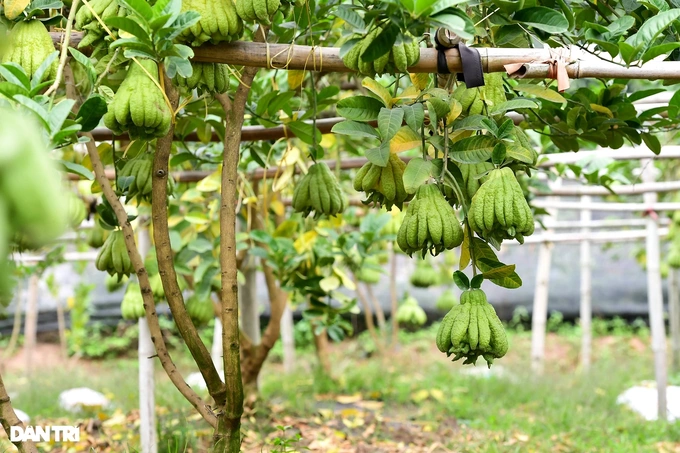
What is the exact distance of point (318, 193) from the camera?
155cm

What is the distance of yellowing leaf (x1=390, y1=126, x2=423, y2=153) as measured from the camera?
1.30m

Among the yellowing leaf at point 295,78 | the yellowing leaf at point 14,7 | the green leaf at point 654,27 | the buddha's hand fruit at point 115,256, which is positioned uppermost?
the yellowing leaf at point 295,78

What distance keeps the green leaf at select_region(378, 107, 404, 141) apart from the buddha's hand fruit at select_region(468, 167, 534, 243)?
18 centimetres

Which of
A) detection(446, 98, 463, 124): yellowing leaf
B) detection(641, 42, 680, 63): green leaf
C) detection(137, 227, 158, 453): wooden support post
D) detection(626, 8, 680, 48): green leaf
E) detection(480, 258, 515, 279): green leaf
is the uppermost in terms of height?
detection(626, 8, 680, 48): green leaf

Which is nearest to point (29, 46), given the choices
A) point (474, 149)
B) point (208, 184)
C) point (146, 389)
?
point (474, 149)

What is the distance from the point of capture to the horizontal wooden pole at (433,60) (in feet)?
3.92

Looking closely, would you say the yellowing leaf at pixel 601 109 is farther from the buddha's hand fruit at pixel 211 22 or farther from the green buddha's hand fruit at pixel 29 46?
the green buddha's hand fruit at pixel 29 46

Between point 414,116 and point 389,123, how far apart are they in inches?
2.1

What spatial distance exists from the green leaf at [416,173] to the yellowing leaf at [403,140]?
8 centimetres

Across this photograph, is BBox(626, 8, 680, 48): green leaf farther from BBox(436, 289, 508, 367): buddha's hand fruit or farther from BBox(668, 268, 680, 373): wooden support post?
BBox(668, 268, 680, 373): wooden support post

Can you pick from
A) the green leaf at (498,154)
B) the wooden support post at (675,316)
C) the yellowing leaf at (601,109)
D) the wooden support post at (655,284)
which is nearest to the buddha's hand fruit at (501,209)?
the green leaf at (498,154)

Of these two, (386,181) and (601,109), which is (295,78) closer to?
(386,181)

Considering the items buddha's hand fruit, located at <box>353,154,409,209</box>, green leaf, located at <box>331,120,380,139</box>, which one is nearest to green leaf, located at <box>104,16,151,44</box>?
green leaf, located at <box>331,120,380,139</box>

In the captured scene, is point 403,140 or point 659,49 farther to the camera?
point 403,140
